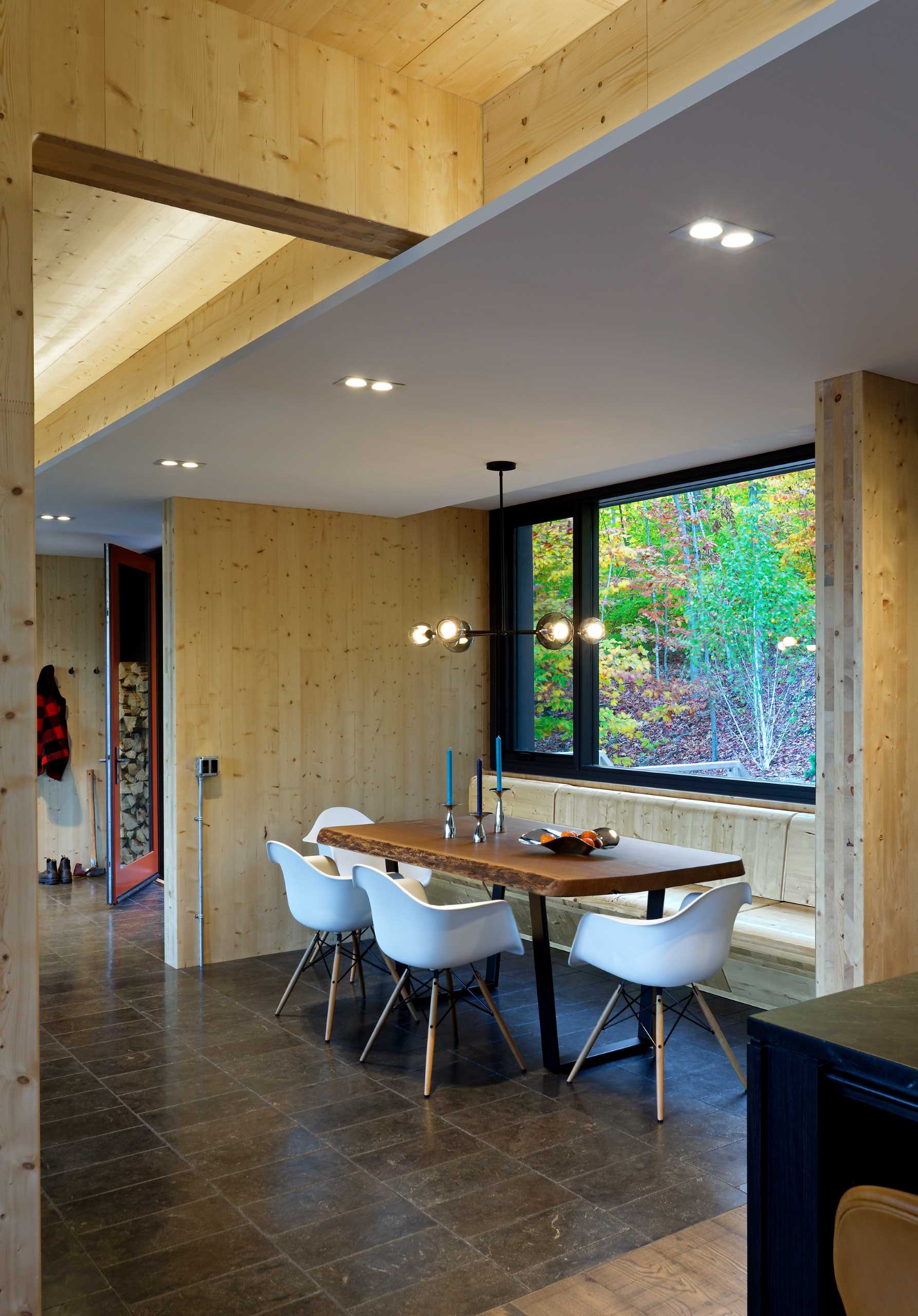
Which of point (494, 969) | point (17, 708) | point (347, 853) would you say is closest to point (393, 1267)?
point (17, 708)

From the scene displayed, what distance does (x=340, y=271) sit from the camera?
310 centimetres

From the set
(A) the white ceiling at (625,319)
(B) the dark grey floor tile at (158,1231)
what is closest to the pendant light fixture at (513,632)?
(A) the white ceiling at (625,319)

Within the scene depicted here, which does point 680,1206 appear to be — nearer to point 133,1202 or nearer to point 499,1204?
point 499,1204

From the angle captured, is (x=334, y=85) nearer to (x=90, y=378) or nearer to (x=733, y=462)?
(x=90, y=378)

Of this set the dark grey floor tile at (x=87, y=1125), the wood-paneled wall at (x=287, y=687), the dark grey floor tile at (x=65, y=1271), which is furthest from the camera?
the wood-paneled wall at (x=287, y=687)

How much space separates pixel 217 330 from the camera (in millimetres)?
3902

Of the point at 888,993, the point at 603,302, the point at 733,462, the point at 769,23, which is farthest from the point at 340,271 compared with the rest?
the point at 733,462

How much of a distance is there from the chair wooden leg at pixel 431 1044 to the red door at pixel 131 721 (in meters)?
4.03

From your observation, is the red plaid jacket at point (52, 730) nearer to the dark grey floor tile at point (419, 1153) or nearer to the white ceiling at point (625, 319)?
the white ceiling at point (625, 319)

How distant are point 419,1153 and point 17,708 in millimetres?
2263

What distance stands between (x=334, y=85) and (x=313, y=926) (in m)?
3.58

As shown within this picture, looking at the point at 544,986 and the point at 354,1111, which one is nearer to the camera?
the point at 354,1111

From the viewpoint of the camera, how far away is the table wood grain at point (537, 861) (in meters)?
4.01

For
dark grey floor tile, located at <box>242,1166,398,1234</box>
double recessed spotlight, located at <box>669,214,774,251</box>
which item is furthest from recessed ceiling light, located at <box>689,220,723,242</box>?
dark grey floor tile, located at <box>242,1166,398,1234</box>
